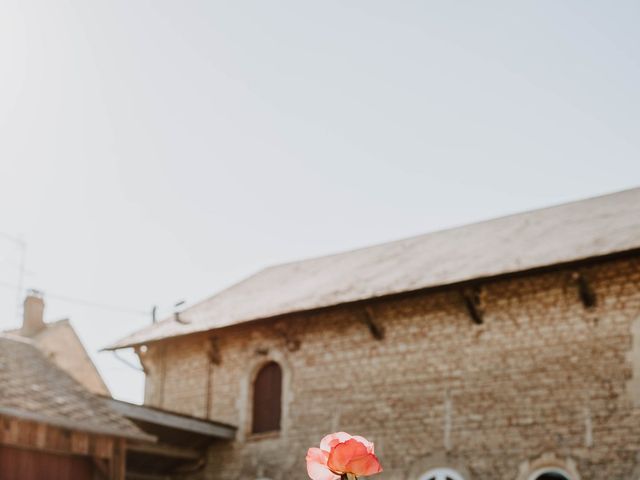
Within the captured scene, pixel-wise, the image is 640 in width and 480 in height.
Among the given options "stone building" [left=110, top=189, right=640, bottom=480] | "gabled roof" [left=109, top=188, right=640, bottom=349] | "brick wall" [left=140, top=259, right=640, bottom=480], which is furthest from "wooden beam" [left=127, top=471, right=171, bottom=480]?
"gabled roof" [left=109, top=188, right=640, bottom=349]

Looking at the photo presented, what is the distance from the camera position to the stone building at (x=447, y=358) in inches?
496

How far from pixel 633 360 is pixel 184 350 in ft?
28.7

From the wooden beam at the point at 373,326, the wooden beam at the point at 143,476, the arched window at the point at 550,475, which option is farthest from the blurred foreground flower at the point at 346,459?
the wooden beam at the point at 143,476

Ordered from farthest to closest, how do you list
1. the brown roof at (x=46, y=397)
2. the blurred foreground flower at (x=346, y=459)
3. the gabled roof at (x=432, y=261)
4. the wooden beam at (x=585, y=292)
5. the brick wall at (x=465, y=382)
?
the gabled roof at (x=432, y=261) < the wooden beam at (x=585, y=292) < the brick wall at (x=465, y=382) < the brown roof at (x=46, y=397) < the blurred foreground flower at (x=346, y=459)

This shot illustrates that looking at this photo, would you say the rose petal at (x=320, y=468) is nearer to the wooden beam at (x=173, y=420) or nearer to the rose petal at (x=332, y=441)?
the rose petal at (x=332, y=441)

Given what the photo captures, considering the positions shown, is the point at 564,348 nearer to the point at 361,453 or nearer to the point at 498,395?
the point at 498,395

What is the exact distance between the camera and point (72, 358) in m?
25.8

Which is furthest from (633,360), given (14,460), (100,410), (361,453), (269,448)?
(361,453)

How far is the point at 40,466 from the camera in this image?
457 inches

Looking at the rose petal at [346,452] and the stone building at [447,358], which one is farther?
the stone building at [447,358]

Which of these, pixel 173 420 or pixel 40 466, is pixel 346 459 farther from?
pixel 173 420

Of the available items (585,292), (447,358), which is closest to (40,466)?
(447,358)

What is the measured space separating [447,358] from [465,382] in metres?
0.51

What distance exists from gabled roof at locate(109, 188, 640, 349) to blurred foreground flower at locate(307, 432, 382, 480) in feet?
36.2
